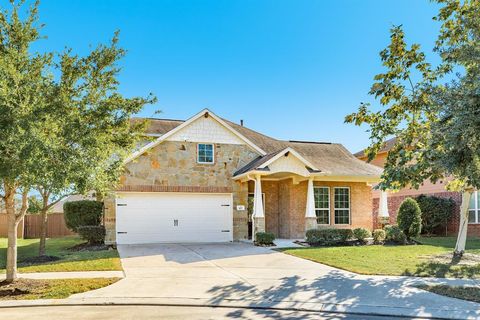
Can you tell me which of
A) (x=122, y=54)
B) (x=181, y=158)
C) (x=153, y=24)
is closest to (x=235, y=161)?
(x=181, y=158)

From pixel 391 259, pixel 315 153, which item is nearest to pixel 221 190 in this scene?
pixel 315 153

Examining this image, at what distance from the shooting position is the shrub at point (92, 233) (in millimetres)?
18094

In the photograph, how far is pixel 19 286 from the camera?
31.8 ft

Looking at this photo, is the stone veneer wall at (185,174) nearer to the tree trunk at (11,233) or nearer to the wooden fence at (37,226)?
the tree trunk at (11,233)

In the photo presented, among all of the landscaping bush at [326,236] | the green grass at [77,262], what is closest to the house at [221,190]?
the landscaping bush at [326,236]

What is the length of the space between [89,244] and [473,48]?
15671 millimetres

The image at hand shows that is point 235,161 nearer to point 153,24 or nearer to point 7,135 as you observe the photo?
point 153,24

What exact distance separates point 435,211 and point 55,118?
66.0ft

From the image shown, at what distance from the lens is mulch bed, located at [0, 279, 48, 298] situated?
923cm

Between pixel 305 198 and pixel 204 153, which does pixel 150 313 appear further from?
pixel 305 198

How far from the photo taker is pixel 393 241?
18531 mm

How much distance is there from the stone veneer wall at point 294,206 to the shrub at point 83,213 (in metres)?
7.53

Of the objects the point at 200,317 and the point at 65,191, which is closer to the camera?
the point at 200,317

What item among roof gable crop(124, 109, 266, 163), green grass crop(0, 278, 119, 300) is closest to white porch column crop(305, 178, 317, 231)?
roof gable crop(124, 109, 266, 163)
